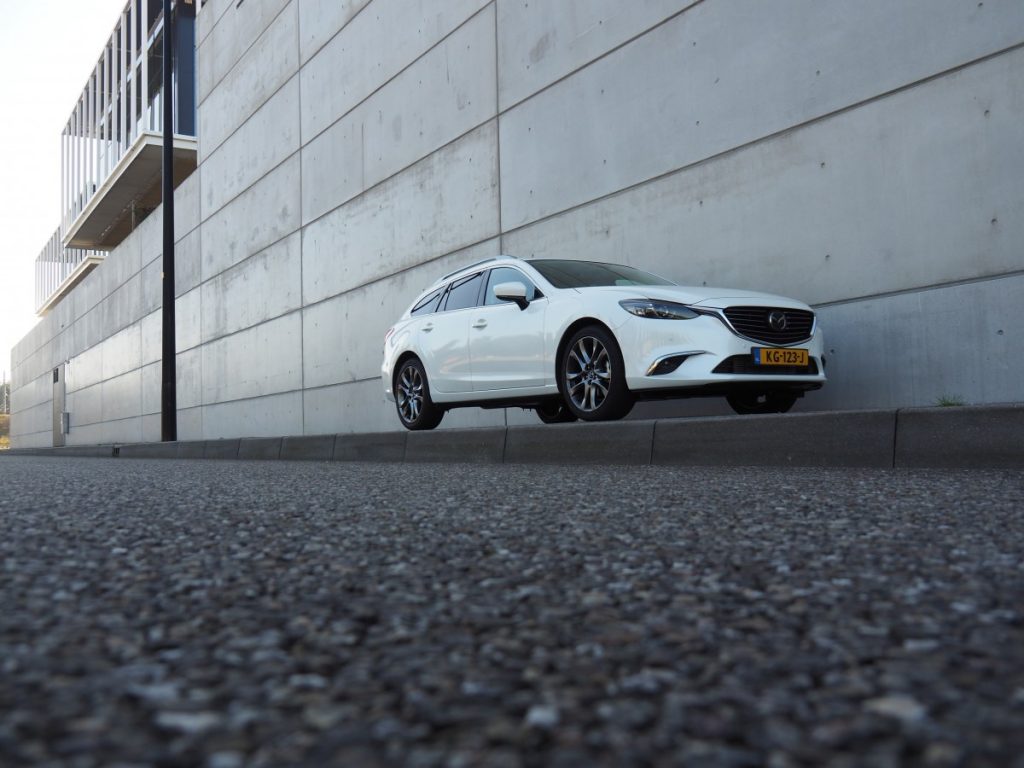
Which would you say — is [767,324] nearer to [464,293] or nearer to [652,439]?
[652,439]

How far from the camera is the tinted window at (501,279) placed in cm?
875

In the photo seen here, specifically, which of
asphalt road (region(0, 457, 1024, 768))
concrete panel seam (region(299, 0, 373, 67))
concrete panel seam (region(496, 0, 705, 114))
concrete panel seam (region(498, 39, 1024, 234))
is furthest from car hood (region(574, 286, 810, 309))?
concrete panel seam (region(299, 0, 373, 67))

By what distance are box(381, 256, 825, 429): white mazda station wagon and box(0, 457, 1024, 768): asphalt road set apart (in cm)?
368

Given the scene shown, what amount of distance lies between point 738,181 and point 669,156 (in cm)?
96

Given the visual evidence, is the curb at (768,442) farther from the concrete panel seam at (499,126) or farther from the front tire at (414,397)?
the concrete panel seam at (499,126)

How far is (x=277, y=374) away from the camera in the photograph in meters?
18.1

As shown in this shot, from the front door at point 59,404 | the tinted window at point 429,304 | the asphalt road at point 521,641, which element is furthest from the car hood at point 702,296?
the front door at point 59,404

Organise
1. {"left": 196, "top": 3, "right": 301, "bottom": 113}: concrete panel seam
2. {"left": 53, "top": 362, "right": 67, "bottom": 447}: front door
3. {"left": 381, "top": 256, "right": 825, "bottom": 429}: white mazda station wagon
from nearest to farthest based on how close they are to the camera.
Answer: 1. {"left": 381, "top": 256, "right": 825, "bottom": 429}: white mazda station wagon
2. {"left": 196, "top": 3, "right": 301, "bottom": 113}: concrete panel seam
3. {"left": 53, "top": 362, "right": 67, "bottom": 447}: front door

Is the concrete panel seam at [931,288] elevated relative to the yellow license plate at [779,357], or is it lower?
elevated

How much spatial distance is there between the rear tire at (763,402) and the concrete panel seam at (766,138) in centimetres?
245

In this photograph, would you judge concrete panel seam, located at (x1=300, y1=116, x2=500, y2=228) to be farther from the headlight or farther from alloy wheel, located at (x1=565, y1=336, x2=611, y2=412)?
the headlight

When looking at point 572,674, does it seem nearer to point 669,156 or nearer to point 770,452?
point 770,452

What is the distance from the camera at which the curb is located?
5285mm

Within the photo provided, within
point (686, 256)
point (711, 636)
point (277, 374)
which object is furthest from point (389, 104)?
point (711, 636)
